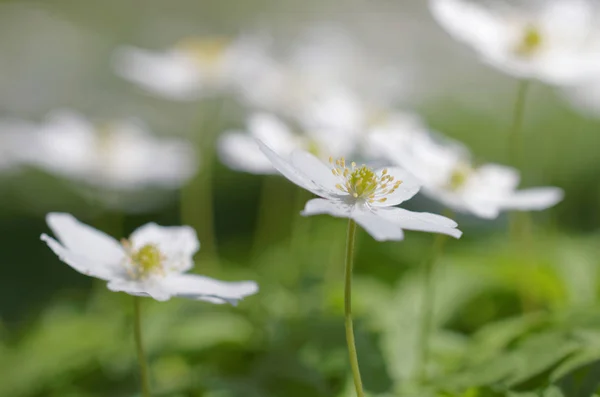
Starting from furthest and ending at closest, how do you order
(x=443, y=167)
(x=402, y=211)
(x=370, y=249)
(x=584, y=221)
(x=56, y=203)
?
1. (x=56, y=203)
2. (x=584, y=221)
3. (x=370, y=249)
4. (x=443, y=167)
5. (x=402, y=211)

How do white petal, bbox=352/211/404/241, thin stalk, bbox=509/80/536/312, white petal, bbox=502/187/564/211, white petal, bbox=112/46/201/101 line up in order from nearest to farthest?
1. white petal, bbox=352/211/404/241
2. white petal, bbox=502/187/564/211
3. thin stalk, bbox=509/80/536/312
4. white petal, bbox=112/46/201/101

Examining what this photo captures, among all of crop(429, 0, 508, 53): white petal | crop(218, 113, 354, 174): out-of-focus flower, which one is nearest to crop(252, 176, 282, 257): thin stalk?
crop(218, 113, 354, 174): out-of-focus flower

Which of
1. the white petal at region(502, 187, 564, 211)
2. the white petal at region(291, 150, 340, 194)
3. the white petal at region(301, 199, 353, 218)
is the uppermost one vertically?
the white petal at region(502, 187, 564, 211)

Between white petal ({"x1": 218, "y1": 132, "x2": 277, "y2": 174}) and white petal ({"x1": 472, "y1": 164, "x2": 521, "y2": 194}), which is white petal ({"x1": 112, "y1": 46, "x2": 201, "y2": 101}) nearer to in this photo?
white petal ({"x1": 218, "y1": 132, "x2": 277, "y2": 174})

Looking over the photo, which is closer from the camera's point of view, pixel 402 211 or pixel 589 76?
pixel 402 211

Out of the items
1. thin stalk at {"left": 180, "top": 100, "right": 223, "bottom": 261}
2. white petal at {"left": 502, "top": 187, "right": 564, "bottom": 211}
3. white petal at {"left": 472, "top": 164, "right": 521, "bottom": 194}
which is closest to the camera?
white petal at {"left": 502, "top": 187, "right": 564, "bottom": 211}

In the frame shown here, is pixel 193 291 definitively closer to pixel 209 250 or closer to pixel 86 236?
pixel 86 236

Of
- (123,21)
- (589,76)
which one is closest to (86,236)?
(589,76)
